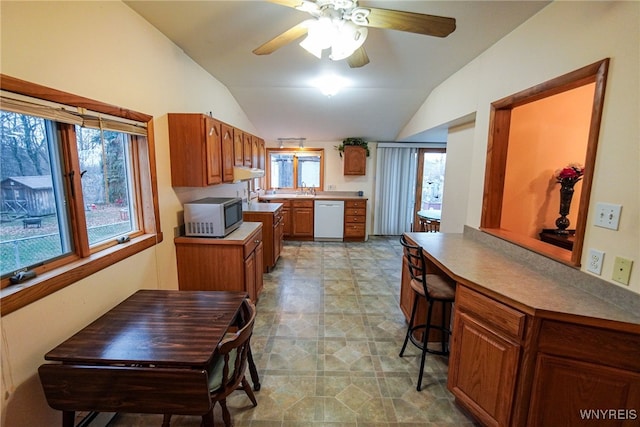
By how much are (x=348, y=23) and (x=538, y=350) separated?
2.04 meters

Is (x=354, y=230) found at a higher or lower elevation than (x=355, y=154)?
lower

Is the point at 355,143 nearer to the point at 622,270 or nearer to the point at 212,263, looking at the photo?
the point at 212,263

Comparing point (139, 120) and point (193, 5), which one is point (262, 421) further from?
point (193, 5)

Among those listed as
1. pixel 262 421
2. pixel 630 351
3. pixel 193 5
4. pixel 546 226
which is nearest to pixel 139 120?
pixel 193 5

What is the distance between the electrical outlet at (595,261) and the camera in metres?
1.41

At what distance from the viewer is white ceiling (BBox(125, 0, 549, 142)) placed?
1.94 metres

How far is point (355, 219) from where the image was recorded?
5641 mm

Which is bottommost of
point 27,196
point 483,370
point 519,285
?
point 483,370

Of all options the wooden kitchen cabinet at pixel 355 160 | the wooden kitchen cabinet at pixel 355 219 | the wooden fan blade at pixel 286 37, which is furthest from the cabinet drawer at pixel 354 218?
the wooden fan blade at pixel 286 37

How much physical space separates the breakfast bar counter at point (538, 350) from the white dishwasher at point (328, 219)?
12.7ft

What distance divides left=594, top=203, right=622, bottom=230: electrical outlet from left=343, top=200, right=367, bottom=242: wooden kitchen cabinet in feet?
13.8

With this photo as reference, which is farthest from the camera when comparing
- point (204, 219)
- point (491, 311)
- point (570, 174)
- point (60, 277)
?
point (204, 219)

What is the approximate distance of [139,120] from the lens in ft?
6.48

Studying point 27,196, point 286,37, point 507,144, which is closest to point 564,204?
point 507,144
